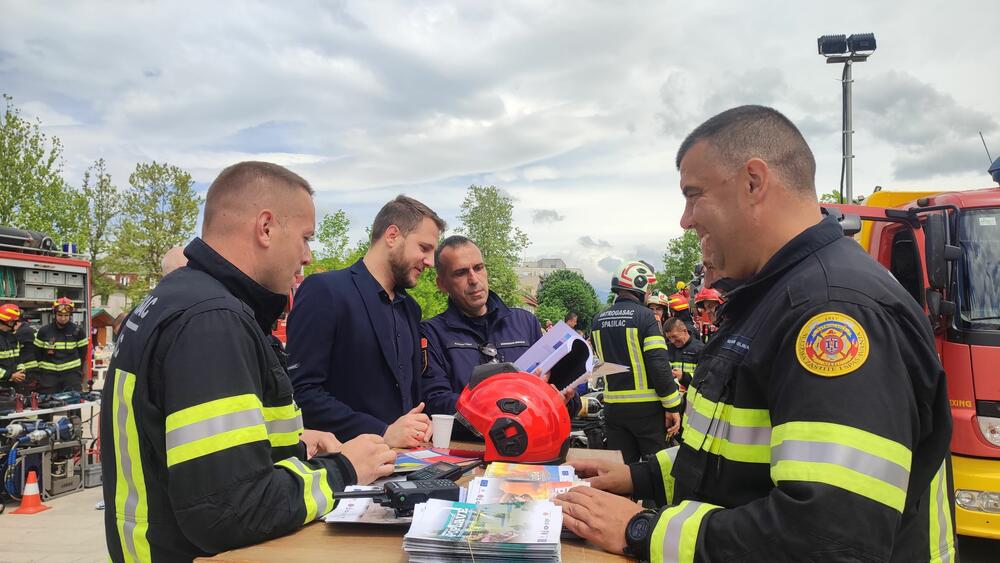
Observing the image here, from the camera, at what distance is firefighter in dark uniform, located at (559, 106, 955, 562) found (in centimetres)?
130

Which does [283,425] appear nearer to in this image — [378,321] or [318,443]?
[318,443]

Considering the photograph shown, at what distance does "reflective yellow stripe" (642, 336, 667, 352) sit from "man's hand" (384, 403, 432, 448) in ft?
11.5

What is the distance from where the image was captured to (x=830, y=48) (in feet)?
37.8

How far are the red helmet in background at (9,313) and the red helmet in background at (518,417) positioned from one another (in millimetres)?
9651

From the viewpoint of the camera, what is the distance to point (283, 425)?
1.91 m

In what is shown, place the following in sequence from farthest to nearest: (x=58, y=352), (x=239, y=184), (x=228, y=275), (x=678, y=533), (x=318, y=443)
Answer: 1. (x=58, y=352)
2. (x=318, y=443)
3. (x=239, y=184)
4. (x=228, y=275)
5. (x=678, y=533)

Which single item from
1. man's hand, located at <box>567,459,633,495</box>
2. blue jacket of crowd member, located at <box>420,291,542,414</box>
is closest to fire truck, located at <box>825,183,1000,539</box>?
blue jacket of crowd member, located at <box>420,291,542,414</box>

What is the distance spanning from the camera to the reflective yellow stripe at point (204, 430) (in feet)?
4.99

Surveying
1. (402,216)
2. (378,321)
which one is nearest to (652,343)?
(402,216)

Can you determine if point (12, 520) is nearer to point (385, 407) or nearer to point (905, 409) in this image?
point (385, 407)

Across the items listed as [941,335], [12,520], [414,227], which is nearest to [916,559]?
[414,227]

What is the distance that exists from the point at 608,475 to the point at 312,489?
37.6 inches

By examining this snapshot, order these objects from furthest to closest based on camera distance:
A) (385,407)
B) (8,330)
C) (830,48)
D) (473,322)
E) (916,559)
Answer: (830,48)
(8,330)
(473,322)
(385,407)
(916,559)

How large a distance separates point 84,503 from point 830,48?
43.9ft
